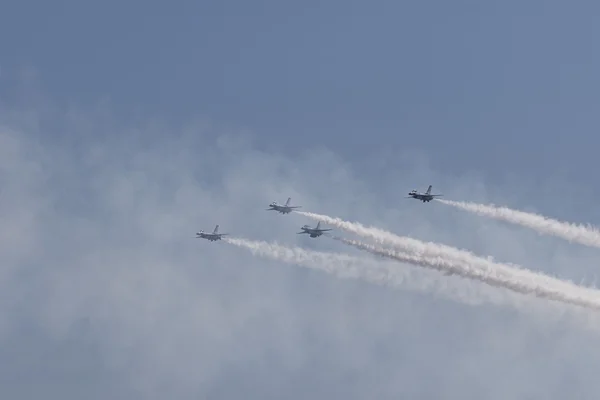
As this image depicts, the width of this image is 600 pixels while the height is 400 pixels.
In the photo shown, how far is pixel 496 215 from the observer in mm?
119438

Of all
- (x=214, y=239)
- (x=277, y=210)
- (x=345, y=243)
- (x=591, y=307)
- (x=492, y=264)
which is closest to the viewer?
(x=591, y=307)

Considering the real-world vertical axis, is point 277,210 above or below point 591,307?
above

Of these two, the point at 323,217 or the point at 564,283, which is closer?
the point at 564,283

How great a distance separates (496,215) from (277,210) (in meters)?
29.1

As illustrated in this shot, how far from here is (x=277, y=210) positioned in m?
138

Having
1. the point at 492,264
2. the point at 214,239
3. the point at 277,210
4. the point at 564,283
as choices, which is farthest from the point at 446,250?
the point at 214,239

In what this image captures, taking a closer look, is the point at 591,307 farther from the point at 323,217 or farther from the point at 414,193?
the point at 323,217

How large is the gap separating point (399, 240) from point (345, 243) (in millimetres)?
7181

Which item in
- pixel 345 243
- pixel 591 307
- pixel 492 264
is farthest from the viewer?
pixel 345 243

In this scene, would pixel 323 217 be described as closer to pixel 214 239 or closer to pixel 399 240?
pixel 399 240

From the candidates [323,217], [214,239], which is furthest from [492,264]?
[214,239]

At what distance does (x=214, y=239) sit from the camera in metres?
150

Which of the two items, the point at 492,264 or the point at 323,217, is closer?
the point at 492,264

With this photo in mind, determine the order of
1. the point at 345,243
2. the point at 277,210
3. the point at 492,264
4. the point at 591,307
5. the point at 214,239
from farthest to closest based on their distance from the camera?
the point at 214,239 → the point at 277,210 → the point at 345,243 → the point at 492,264 → the point at 591,307
